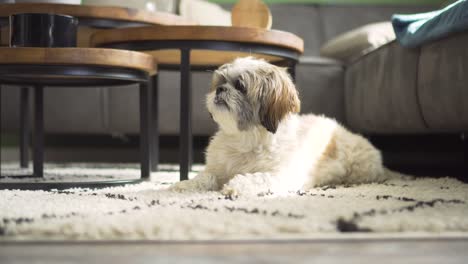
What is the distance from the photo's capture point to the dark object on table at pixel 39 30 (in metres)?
2.01

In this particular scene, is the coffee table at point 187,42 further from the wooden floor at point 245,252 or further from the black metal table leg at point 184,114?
the wooden floor at point 245,252

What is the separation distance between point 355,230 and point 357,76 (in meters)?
2.08

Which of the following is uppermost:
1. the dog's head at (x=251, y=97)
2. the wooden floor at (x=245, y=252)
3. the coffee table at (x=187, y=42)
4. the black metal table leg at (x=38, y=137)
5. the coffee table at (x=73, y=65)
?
the coffee table at (x=187, y=42)

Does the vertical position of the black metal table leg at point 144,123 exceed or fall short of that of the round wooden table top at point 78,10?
it falls short

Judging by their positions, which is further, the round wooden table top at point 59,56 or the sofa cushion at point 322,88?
the sofa cushion at point 322,88

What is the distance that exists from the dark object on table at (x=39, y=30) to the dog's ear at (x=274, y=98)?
72 centimetres

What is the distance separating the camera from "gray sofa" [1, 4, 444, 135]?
7.28 feet

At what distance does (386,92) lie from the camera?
2658mm

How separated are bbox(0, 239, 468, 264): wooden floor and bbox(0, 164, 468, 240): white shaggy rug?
0.05 m

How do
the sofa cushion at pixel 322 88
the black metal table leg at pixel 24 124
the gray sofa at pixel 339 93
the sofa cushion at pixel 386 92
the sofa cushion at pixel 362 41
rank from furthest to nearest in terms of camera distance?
1. the sofa cushion at pixel 322 88
2. the sofa cushion at pixel 362 41
3. the black metal table leg at pixel 24 124
4. the sofa cushion at pixel 386 92
5. the gray sofa at pixel 339 93

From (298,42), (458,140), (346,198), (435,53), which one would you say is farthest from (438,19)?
(458,140)

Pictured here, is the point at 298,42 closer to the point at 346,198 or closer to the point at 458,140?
the point at 346,198

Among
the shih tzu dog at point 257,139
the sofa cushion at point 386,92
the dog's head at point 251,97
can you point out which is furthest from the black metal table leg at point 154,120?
the sofa cushion at point 386,92

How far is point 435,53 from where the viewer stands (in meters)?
2.20
